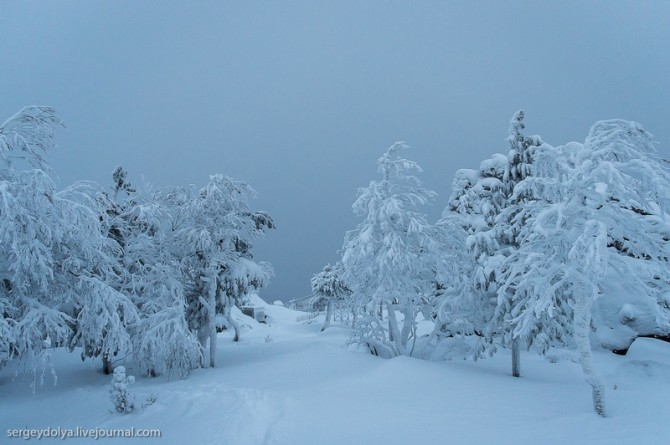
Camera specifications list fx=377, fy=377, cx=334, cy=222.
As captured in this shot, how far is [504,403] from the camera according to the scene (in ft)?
33.1

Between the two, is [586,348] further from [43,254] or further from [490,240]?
[43,254]

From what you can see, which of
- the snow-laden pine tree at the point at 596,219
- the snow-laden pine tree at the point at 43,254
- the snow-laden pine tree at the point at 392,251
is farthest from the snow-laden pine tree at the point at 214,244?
the snow-laden pine tree at the point at 596,219

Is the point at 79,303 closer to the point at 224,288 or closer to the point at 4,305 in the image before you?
the point at 4,305

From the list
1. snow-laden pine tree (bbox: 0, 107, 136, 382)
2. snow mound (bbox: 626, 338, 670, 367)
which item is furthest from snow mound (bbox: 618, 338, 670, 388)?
snow-laden pine tree (bbox: 0, 107, 136, 382)

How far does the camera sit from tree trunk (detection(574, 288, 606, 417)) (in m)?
8.48

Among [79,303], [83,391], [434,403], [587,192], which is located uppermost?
[587,192]

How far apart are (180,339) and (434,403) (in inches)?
367

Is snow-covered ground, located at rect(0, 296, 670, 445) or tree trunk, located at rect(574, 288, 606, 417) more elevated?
tree trunk, located at rect(574, 288, 606, 417)

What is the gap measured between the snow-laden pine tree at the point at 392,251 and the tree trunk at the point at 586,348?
745 cm

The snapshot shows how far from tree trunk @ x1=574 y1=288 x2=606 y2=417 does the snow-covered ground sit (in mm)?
378

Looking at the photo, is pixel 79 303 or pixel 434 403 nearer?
pixel 434 403

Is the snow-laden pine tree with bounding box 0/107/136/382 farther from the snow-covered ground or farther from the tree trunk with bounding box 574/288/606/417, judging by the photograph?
the tree trunk with bounding box 574/288/606/417

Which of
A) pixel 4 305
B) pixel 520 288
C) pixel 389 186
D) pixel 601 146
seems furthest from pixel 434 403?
pixel 4 305

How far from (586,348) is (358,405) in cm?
572
